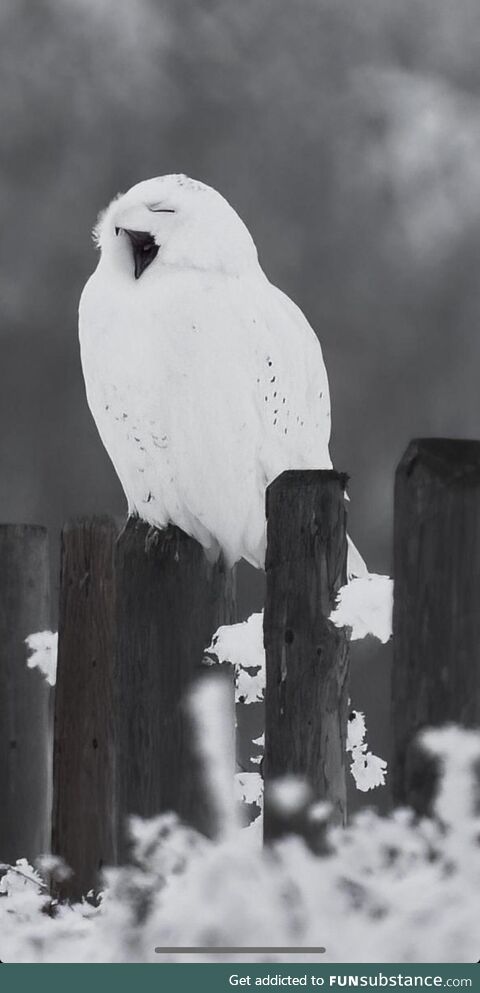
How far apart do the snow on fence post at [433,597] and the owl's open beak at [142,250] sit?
53.2 inches

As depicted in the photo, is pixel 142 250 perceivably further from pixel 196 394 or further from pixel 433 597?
pixel 433 597

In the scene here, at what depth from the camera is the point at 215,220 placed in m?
2.89

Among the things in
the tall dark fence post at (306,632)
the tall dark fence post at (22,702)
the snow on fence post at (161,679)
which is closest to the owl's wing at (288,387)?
the snow on fence post at (161,679)

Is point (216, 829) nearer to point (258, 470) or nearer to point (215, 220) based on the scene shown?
point (258, 470)

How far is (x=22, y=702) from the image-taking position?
10.3ft

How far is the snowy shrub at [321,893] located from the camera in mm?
1719

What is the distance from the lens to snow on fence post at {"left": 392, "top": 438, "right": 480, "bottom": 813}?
171 cm

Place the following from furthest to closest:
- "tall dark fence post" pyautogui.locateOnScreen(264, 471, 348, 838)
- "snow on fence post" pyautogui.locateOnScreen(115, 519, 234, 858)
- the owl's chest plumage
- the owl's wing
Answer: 1. the owl's wing
2. the owl's chest plumage
3. "snow on fence post" pyautogui.locateOnScreen(115, 519, 234, 858)
4. "tall dark fence post" pyautogui.locateOnScreen(264, 471, 348, 838)

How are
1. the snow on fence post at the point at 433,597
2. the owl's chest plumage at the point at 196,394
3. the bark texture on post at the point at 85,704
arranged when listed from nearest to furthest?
the snow on fence post at the point at 433,597 → the bark texture on post at the point at 85,704 → the owl's chest plumage at the point at 196,394

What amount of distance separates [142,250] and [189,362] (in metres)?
0.35

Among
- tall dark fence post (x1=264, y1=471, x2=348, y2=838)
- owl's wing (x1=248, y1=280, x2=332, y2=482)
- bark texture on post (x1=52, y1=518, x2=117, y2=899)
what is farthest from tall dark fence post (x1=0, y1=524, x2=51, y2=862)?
tall dark fence post (x1=264, y1=471, x2=348, y2=838)

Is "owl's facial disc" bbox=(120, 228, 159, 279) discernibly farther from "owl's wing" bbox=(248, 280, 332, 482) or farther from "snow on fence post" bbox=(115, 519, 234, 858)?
"snow on fence post" bbox=(115, 519, 234, 858)

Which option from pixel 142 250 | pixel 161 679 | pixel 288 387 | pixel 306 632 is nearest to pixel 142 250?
pixel 142 250

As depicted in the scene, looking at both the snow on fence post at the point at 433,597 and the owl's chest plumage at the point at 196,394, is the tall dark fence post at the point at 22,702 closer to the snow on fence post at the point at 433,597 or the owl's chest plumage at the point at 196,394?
the owl's chest plumage at the point at 196,394
